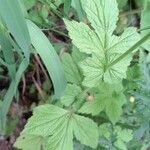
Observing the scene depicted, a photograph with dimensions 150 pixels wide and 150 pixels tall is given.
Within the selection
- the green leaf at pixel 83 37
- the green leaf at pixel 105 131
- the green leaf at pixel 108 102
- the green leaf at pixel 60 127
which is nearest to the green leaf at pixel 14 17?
the green leaf at pixel 83 37

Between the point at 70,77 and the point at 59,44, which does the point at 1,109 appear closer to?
the point at 70,77

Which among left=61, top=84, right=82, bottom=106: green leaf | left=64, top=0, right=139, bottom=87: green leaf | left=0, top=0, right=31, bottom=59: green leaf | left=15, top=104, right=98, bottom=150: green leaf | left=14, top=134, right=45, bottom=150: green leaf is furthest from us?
left=14, top=134, right=45, bottom=150: green leaf

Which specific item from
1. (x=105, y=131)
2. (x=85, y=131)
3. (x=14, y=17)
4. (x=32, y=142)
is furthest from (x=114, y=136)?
(x=14, y=17)

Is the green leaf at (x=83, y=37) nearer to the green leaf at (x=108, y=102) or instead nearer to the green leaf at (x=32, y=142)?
the green leaf at (x=108, y=102)

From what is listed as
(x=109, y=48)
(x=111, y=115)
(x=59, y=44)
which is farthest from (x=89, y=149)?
(x=59, y=44)

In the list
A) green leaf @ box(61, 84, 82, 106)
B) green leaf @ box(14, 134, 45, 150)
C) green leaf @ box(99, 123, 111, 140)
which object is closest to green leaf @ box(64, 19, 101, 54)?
green leaf @ box(61, 84, 82, 106)

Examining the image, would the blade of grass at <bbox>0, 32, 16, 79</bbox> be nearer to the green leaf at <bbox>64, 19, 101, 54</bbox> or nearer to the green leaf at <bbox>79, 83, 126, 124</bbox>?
the green leaf at <bbox>64, 19, 101, 54</bbox>
